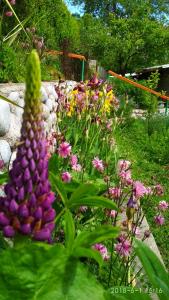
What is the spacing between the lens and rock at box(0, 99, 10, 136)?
13.5ft

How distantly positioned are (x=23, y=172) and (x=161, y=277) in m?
0.54

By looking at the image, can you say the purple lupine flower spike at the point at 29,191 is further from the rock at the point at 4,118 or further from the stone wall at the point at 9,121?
the rock at the point at 4,118

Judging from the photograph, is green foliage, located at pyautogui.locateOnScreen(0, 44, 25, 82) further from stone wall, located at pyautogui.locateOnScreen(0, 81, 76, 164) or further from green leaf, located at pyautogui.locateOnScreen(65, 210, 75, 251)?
green leaf, located at pyautogui.locateOnScreen(65, 210, 75, 251)

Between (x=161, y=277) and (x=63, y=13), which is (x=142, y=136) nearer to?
(x=63, y=13)

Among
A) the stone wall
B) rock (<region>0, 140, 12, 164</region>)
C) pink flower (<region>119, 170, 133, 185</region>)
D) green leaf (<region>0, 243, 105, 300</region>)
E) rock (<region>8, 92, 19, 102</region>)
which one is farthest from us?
rock (<region>8, 92, 19, 102</region>)

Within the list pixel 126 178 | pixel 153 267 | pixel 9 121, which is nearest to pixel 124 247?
pixel 126 178

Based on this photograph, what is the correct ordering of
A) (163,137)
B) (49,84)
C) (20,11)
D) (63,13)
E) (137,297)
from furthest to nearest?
(63,13) < (20,11) < (163,137) < (49,84) < (137,297)

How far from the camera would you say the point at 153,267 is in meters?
1.27

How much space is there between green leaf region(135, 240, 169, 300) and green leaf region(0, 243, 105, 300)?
0.30 metres

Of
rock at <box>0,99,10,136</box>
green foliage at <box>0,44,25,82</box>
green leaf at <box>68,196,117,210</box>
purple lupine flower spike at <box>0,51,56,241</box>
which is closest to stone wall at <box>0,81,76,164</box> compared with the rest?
rock at <box>0,99,10,136</box>

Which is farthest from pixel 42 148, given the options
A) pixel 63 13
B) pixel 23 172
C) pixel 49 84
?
pixel 63 13

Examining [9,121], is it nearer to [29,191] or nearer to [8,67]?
[8,67]

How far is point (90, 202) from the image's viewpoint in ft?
4.00

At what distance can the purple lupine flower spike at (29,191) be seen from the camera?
0.90 m
